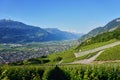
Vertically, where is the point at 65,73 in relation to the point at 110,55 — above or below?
below

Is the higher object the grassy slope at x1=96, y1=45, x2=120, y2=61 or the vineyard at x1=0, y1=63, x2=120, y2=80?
the grassy slope at x1=96, y1=45, x2=120, y2=61

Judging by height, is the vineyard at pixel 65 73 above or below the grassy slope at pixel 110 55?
below

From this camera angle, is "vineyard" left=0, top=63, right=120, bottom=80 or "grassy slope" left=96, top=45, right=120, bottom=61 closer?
"vineyard" left=0, top=63, right=120, bottom=80

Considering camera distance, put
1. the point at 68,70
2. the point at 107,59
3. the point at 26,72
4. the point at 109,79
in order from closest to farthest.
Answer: the point at 109,79 → the point at 26,72 → the point at 68,70 → the point at 107,59

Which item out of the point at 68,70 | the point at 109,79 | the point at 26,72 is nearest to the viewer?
the point at 109,79

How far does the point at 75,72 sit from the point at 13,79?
52.5 ft

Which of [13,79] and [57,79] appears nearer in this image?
[13,79]

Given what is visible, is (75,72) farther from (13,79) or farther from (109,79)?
(13,79)

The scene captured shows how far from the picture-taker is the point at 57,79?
8481cm

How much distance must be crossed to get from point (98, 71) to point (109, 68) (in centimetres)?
428

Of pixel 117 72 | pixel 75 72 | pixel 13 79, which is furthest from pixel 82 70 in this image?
pixel 13 79

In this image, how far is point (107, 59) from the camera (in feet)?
Result: 443

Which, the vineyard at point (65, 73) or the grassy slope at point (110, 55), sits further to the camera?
the grassy slope at point (110, 55)

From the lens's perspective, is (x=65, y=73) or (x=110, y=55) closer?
(x=65, y=73)
